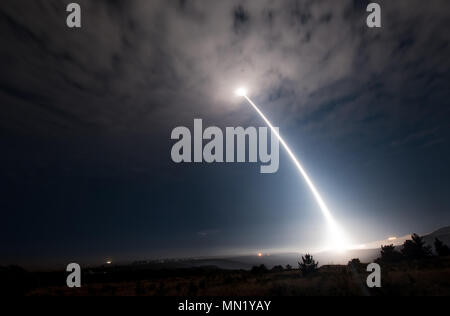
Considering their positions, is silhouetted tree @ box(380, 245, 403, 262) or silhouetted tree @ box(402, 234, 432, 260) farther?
silhouetted tree @ box(380, 245, 403, 262)

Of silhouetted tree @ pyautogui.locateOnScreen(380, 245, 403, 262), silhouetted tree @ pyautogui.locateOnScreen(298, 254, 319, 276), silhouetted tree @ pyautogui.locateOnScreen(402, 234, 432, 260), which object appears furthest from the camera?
silhouetted tree @ pyautogui.locateOnScreen(380, 245, 403, 262)

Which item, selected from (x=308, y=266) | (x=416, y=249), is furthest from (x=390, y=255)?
(x=308, y=266)

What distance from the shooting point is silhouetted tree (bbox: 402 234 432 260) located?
2228cm

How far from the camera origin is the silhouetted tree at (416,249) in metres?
22.3

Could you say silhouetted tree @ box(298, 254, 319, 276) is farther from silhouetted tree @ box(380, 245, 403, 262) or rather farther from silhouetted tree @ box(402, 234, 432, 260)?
silhouetted tree @ box(402, 234, 432, 260)

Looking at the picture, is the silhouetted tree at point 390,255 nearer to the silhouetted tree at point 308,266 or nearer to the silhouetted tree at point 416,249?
the silhouetted tree at point 416,249

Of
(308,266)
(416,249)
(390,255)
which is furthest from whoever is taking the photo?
(390,255)

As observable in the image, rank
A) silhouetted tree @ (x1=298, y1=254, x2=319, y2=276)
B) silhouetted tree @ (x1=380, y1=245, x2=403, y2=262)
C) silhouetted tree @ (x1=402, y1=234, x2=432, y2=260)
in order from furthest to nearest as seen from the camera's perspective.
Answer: silhouetted tree @ (x1=380, y1=245, x2=403, y2=262) < silhouetted tree @ (x1=402, y1=234, x2=432, y2=260) < silhouetted tree @ (x1=298, y1=254, x2=319, y2=276)

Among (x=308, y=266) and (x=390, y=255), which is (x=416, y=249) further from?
(x=308, y=266)

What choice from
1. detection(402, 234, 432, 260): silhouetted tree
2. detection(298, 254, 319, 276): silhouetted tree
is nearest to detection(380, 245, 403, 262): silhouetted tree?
detection(402, 234, 432, 260): silhouetted tree

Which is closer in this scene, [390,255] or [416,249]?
[416,249]

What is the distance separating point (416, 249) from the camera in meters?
22.7
